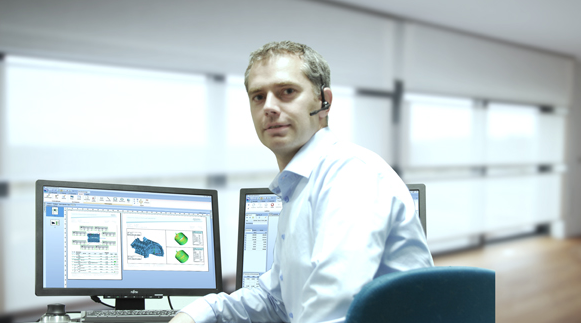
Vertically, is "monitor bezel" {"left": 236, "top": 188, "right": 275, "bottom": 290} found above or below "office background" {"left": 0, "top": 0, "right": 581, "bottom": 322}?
below

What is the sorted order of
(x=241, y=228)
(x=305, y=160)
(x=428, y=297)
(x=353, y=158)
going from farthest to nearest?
1. (x=241, y=228)
2. (x=305, y=160)
3. (x=353, y=158)
4. (x=428, y=297)

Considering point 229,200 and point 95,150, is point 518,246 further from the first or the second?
point 95,150

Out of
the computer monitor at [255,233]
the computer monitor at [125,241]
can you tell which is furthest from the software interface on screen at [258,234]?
the computer monitor at [125,241]

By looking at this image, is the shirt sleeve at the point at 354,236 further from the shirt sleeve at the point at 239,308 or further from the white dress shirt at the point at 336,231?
the shirt sleeve at the point at 239,308

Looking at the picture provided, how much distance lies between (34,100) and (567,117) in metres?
7.96

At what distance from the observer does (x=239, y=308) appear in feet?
3.98

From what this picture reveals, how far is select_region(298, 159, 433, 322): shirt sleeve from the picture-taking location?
2.70ft

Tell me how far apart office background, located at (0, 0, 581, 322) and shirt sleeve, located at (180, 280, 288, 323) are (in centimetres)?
269

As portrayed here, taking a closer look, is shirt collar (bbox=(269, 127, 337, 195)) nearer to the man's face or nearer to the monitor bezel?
the man's face

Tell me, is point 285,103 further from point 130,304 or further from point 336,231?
point 130,304

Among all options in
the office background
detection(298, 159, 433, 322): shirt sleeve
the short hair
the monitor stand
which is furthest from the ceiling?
detection(298, 159, 433, 322): shirt sleeve

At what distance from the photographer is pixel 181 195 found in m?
1.48

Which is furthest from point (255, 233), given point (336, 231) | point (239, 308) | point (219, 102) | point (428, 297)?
point (219, 102)

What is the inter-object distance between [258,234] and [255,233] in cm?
1
